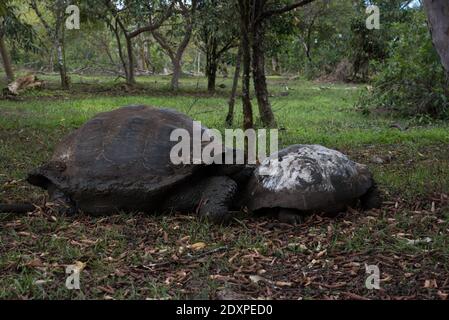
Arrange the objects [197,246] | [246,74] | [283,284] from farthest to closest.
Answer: [246,74] < [197,246] < [283,284]

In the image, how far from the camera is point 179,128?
5219 millimetres

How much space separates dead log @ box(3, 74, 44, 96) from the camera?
14.5 metres

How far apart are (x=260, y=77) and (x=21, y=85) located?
9302 mm

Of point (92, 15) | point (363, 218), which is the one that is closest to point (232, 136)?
point (363, 218)

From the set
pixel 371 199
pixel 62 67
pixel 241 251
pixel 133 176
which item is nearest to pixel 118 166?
pixel 133 176

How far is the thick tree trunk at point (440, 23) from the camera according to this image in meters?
4.06

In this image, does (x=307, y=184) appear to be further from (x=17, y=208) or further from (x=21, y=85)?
(x=21, y=85)

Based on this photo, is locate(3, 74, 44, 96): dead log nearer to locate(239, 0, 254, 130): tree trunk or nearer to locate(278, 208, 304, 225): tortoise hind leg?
locate(239, 0, 254, 130): tree trunk

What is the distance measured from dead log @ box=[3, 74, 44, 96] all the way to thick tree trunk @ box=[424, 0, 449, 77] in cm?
1254

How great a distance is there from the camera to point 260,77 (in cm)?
930

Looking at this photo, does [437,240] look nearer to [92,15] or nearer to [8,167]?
[8,167]

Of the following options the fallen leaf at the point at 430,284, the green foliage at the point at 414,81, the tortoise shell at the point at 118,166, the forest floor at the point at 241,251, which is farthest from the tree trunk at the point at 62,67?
the fallen leaf at the point at 430,284

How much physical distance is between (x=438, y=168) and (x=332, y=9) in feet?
81.1

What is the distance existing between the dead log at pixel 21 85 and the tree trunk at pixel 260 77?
799 cm
